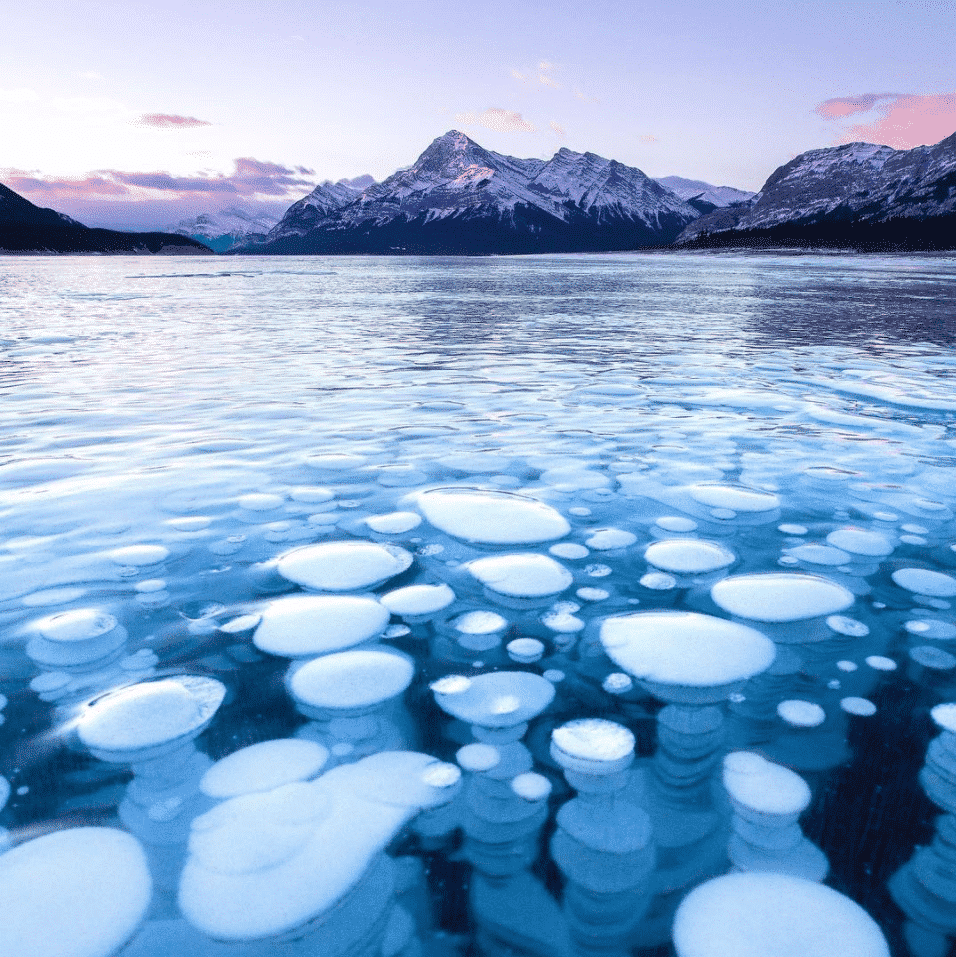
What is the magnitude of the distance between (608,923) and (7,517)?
3957 mm

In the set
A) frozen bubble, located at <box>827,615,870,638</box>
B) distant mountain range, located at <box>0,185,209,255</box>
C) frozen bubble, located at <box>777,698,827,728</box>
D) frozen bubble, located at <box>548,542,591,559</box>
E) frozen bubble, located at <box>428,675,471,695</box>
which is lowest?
frozen bubble, located at <box>777,698,827,728</box>

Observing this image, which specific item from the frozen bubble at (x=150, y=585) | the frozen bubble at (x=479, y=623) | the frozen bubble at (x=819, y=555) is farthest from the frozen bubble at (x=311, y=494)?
the frozen bubble at (x=819, y=555)

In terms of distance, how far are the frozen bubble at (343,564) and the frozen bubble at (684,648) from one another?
114 centimetres

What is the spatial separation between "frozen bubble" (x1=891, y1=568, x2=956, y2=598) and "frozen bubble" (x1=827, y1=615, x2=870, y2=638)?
1.62 feet

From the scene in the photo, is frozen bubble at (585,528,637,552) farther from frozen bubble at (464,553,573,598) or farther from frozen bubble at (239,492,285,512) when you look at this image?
frozen bubble at (239,492,285,512)

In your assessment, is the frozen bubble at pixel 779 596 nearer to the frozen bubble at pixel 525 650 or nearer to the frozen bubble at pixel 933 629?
the frozen bubble at pixel 933 629

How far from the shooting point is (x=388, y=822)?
1.87 meters

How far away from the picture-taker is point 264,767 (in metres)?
2.08

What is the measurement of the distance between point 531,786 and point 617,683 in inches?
24.7

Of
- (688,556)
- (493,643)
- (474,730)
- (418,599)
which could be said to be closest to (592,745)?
(474,730)

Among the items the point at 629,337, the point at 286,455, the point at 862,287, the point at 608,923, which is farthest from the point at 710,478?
the point at 862,287

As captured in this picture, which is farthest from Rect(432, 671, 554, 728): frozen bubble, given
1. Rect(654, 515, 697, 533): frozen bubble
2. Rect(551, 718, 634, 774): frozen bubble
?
Rect(654, 515, 697, 533): frozen bubble

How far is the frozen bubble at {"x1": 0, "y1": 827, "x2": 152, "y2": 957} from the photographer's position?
1.54 metres

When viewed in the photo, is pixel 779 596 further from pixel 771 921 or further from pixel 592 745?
pixel 771 921
